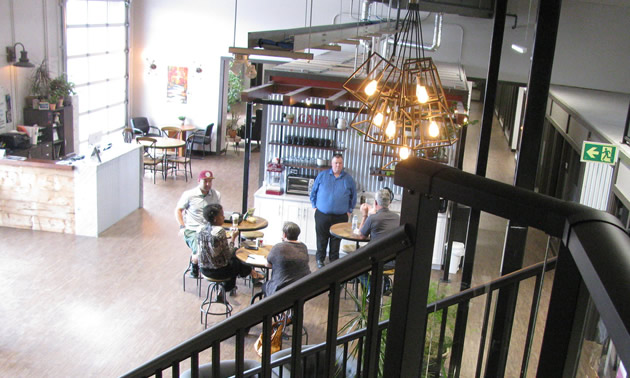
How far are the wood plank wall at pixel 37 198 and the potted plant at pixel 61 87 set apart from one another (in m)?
3.43

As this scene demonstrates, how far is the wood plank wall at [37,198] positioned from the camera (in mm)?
9414

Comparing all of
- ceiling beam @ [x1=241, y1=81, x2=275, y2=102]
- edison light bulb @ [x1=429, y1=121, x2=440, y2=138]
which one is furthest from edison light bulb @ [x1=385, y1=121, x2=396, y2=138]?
ceiling beam @ [x1=241, y1=81, x2=275, y2=102]

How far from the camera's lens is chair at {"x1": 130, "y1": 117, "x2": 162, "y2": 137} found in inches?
592

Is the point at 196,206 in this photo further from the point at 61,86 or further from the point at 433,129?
the point at 61,86

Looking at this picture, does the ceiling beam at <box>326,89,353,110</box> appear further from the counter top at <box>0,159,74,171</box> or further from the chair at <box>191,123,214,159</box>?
the chair at <box>191,123,214,159</box>

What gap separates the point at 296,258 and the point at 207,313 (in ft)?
4.60

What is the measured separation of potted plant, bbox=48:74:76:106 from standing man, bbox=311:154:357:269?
6.57 meters

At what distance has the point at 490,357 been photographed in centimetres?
164

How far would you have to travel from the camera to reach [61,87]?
12594mm

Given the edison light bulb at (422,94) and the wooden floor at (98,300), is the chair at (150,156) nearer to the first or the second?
the wooden floor at (98,300)

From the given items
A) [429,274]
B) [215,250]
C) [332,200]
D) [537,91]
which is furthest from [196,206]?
[429,274]

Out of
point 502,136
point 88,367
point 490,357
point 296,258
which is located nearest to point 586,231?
point 490,357

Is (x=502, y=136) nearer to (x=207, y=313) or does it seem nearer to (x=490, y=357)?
(x=207, y=313)

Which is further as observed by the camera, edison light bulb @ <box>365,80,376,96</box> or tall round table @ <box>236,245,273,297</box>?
tall round table @ <box>236,245,273,297</box>
